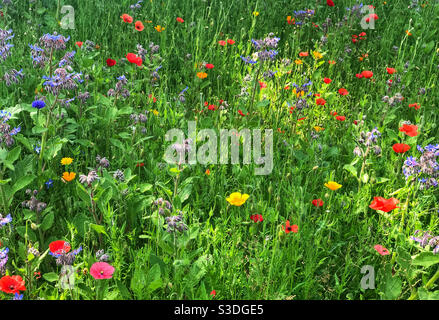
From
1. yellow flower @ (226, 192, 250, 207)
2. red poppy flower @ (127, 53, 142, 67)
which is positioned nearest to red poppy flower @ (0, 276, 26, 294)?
yellow flower @ (226, 192, 250, 207)

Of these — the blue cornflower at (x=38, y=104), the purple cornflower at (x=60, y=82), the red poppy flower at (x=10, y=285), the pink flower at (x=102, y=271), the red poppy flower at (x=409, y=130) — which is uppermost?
the purple cornflower at (x=60, y=82)

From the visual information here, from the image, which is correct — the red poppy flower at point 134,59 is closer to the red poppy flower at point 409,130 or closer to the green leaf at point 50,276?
the green leaf at point 50,276

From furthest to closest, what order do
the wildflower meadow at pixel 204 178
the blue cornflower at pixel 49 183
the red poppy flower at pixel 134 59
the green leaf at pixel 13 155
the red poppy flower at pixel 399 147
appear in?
the red poppy flower at pixel 134 59, the red poppy flower at pixel 399 147, the blue cornflower at pixel 49 183, the green leaf at pixel 13 155, the wildflower meadow at pixel 204 178

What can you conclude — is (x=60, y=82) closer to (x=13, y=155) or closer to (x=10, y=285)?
(x=13, y=155)

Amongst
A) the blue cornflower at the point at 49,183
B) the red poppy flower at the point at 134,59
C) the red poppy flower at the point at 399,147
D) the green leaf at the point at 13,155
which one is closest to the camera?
the green leaf at the point at 13,155

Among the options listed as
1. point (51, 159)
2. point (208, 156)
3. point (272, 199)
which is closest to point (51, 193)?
point (51, 159)

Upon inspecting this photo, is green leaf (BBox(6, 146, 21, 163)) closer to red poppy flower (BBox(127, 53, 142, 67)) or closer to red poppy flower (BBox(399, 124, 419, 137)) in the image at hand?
red poppy flower (BBox(127, 53, 142, 67))

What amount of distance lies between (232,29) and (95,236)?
297 centimetres

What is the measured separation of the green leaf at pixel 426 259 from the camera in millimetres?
1671

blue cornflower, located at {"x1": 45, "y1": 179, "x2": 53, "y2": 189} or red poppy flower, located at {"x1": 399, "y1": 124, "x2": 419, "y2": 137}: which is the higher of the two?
red poppy flower, located at {"x1": 399, "y1": 124, "x2": 419, "y2": 137}

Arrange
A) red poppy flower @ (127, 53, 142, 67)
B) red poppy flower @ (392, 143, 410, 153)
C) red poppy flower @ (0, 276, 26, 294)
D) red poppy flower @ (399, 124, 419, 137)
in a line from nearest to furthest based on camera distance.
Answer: red poppy flower @ (0, 276, 26, 294)
red poppy flower @ (392, 143, 410, 153)
red poppy flower @ (399, 124, 419, 137)
red poppy flower @ (127, 53, 142, 67)

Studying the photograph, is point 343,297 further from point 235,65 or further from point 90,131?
point 235,65

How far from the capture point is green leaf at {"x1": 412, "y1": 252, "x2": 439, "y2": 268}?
1.67m

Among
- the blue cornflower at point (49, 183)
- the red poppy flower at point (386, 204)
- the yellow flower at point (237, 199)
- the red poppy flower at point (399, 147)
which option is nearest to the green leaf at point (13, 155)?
the blue cornflower at point (49, 183)
